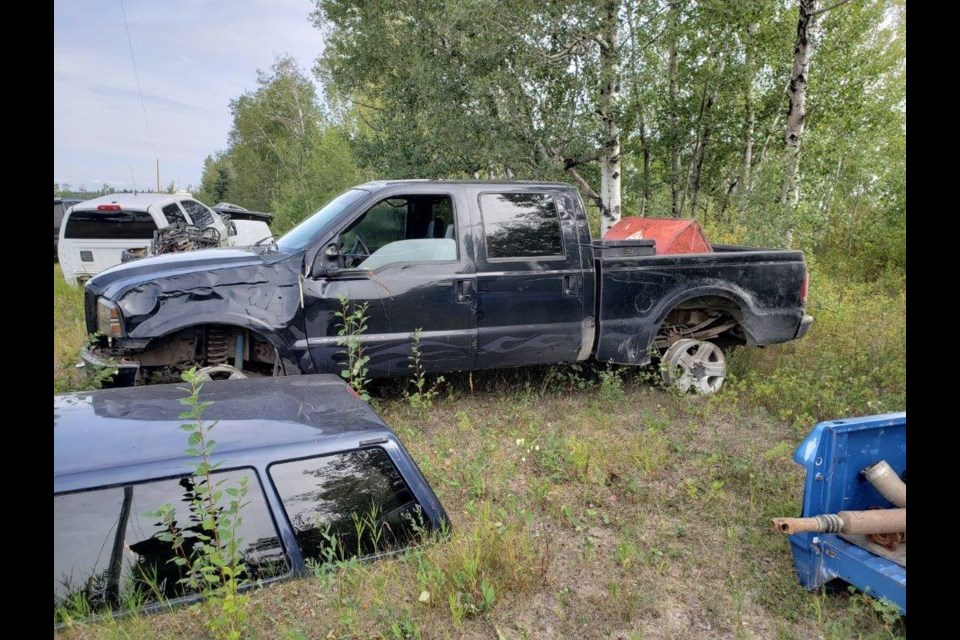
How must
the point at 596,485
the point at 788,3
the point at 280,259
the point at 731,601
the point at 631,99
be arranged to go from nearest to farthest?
the point at 731,601 → the point at 596,485 → the point at 280,259 → the point at 631,99 → the point at 788,3

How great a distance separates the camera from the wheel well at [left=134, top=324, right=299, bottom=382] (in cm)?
473

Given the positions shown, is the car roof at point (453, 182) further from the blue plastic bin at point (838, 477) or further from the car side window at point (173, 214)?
the car side window at point (173, 214)

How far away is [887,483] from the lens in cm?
308

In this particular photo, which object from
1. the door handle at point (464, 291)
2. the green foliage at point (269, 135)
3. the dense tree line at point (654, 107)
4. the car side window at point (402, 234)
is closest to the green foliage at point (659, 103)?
the dense tree line at point (654, 107)

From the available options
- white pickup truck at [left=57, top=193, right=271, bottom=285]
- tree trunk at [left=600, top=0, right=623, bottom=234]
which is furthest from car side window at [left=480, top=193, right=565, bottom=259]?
white pickup truck at [left=57, top=193, right=271, bottom=285]

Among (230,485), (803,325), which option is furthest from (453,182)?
(803,325)

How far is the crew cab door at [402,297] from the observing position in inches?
192

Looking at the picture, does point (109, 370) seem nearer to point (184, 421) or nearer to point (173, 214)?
point (184, 421)

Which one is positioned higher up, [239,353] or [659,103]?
[659,103]

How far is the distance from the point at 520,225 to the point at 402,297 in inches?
50.2

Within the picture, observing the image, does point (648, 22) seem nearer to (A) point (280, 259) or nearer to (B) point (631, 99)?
(B) point (631, 99)

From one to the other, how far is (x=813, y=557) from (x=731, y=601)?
497 millimetres
